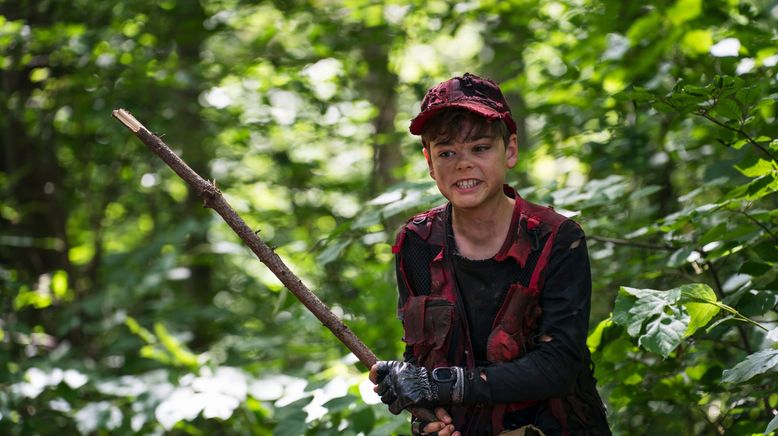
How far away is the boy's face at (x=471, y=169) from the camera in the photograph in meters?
2.26

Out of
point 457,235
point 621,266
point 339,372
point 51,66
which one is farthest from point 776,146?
point 51,66

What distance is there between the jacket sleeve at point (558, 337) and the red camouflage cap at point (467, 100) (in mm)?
355

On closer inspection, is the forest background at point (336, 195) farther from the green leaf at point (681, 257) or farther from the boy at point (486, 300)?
the boy at point (486, 300)

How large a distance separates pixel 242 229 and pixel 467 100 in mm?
678

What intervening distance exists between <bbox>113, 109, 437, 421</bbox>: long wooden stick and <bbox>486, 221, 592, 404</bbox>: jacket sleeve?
0.78 feet

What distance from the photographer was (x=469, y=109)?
7.18ft

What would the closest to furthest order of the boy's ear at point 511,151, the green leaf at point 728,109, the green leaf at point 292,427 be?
the boy's ear at point 511,151
the green leaf at point 728,109
the green leaf at point 292,427

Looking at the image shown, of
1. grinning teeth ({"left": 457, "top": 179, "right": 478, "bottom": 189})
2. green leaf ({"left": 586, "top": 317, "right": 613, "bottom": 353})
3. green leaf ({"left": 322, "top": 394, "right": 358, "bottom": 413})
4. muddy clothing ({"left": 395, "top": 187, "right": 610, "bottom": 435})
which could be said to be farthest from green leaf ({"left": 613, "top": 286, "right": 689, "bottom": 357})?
green leaf ({"left": 322, "top": 394, "right": 358, "bottom": 413})

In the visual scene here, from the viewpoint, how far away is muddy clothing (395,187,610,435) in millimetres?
2113

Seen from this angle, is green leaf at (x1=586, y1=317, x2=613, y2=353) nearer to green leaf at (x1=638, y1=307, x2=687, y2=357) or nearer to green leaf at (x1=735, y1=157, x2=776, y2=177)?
green leaf at (x1=638, y1=307, x2=687, y2=357)

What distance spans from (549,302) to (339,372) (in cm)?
164

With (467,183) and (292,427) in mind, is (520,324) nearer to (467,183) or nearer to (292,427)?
(467,183)

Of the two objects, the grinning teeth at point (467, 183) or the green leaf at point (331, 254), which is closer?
the grinning teeth at point (467, 183)

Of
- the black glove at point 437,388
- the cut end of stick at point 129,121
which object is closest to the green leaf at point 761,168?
the black glove at point 437,388
